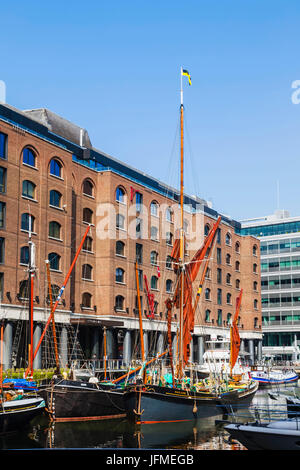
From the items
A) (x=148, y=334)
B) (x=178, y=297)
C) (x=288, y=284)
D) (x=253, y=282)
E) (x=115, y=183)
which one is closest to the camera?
(x=178, y=297)

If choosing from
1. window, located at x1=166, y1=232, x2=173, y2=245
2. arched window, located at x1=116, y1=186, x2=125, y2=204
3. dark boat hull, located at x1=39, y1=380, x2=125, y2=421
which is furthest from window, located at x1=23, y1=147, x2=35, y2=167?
window, located at x1=166, y1=232, x2=173, y2=245

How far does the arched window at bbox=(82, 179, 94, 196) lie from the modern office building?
71957mm

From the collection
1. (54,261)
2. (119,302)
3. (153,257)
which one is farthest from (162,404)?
(153,257)

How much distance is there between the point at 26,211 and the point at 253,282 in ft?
190

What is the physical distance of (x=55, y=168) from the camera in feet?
196

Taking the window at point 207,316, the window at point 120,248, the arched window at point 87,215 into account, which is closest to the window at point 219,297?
the window at point 207,316

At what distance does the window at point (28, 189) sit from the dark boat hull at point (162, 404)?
2461 centimetres

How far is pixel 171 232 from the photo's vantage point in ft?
262

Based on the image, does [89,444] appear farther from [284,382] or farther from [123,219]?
[284,382]

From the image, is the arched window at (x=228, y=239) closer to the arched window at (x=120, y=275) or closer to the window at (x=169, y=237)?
the window at (x=169, y=237)

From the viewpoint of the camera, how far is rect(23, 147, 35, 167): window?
182 ft

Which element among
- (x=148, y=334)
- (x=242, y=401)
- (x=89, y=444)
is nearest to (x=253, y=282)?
(x=148, y=334)

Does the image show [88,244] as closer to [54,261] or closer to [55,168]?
[54,261]

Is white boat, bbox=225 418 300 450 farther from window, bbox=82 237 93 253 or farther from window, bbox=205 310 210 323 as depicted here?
window, bbox=205 310 210 323
